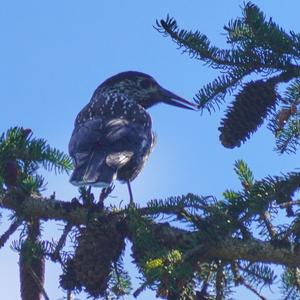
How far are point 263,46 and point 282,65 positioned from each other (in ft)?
0.43

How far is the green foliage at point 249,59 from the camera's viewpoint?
3270 millimetres

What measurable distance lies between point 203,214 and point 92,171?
151 centimetres

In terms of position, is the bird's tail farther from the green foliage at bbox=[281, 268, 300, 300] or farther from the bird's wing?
the green foliage at bbox=[281, 268, 300, 300]

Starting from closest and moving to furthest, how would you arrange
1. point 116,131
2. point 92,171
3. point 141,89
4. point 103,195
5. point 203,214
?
point 203,214 → point 103,195 → point 92,171 → point 116,131 → point 141,89

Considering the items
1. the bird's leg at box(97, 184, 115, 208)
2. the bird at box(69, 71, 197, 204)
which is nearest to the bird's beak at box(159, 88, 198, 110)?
the bird at box(69, 71, 197, 204)

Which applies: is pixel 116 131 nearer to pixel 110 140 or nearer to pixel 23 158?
pixel 110 140

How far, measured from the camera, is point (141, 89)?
6707mm

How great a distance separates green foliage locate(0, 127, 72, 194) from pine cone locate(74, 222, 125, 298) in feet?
1.23

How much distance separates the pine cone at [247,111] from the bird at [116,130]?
34.8 inches

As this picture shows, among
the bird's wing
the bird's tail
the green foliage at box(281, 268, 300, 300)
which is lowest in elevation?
the green foliage at box(281, 268, 300, 300)

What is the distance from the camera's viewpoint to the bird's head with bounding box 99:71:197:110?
21.6ft

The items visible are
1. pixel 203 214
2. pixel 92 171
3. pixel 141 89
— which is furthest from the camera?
pixel 141 89

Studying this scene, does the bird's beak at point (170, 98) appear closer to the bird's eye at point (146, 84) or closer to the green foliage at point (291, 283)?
the bird's eye at point (146, 84)

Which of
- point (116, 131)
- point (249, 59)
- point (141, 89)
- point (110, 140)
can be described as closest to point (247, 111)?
point (249, 59)
